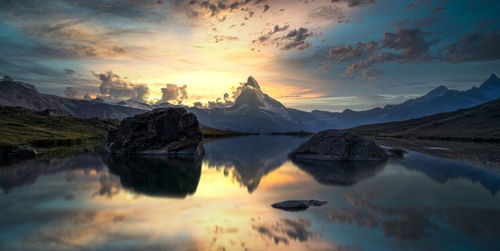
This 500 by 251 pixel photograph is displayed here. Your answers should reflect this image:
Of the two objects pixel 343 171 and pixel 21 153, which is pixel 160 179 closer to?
pixel 343 171

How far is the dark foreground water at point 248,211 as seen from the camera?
13.0 meters

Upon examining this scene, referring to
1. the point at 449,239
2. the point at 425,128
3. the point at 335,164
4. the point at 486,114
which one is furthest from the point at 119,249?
the point at 486,114

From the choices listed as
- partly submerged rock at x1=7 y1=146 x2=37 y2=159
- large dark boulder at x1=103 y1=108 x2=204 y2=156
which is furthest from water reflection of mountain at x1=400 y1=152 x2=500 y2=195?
partly submerged rock at x1=7 y1=146 x2=37 y2=159

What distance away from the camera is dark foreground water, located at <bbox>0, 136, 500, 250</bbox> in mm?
12984

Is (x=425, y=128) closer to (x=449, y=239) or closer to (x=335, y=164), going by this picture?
(x=335, y=164)

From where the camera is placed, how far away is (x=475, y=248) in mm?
12008

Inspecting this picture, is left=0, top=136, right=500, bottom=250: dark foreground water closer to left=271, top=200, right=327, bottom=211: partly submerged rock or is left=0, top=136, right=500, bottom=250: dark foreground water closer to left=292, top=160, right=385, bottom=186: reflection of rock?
left=292, top=160, right=385, bottom=186: reflection of rock

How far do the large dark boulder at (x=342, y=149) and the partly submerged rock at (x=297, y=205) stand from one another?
23.0 meters

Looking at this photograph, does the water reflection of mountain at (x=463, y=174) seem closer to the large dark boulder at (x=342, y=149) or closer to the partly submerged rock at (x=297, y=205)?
the large dark boulder at (x=342, y=149)

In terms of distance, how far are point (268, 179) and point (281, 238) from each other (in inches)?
603

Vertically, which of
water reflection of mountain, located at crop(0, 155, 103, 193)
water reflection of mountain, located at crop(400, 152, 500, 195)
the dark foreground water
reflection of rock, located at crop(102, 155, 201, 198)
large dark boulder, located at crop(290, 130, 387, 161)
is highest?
large dark boulder, located at crop(290, 130, 387, 161)

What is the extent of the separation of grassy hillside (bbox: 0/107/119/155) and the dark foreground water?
36.2m

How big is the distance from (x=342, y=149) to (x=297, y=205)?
24.6 metres

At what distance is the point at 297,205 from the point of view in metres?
18.4
